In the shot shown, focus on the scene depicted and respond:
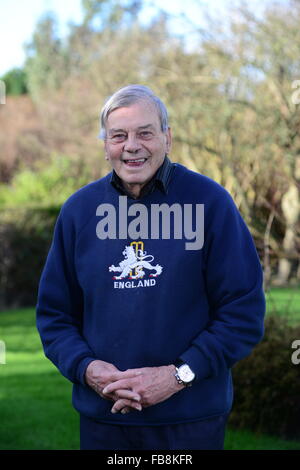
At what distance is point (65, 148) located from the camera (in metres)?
27.2

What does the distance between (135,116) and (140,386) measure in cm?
97

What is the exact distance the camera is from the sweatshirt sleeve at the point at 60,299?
2.73 m

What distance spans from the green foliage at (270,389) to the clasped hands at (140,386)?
8.97 ft

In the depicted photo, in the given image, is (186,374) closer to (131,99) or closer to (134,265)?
(134,265)

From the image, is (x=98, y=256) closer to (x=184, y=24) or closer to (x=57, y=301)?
(x=57, y=301)

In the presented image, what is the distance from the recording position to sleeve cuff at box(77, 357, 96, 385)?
261 centimetres

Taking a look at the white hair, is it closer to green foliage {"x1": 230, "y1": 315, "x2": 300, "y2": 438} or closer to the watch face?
the watch face

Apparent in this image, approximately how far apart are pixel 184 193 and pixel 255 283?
0.42 metres

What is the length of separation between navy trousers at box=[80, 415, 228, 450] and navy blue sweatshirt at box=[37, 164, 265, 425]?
32 millimetres

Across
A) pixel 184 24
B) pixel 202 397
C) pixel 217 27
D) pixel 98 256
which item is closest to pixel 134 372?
pixel 202 397

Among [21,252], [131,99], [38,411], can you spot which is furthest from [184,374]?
[21,252]

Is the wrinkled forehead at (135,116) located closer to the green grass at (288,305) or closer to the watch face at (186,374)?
the watch face at (186,374)

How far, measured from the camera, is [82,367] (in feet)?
8.57

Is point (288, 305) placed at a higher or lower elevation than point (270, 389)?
higher
